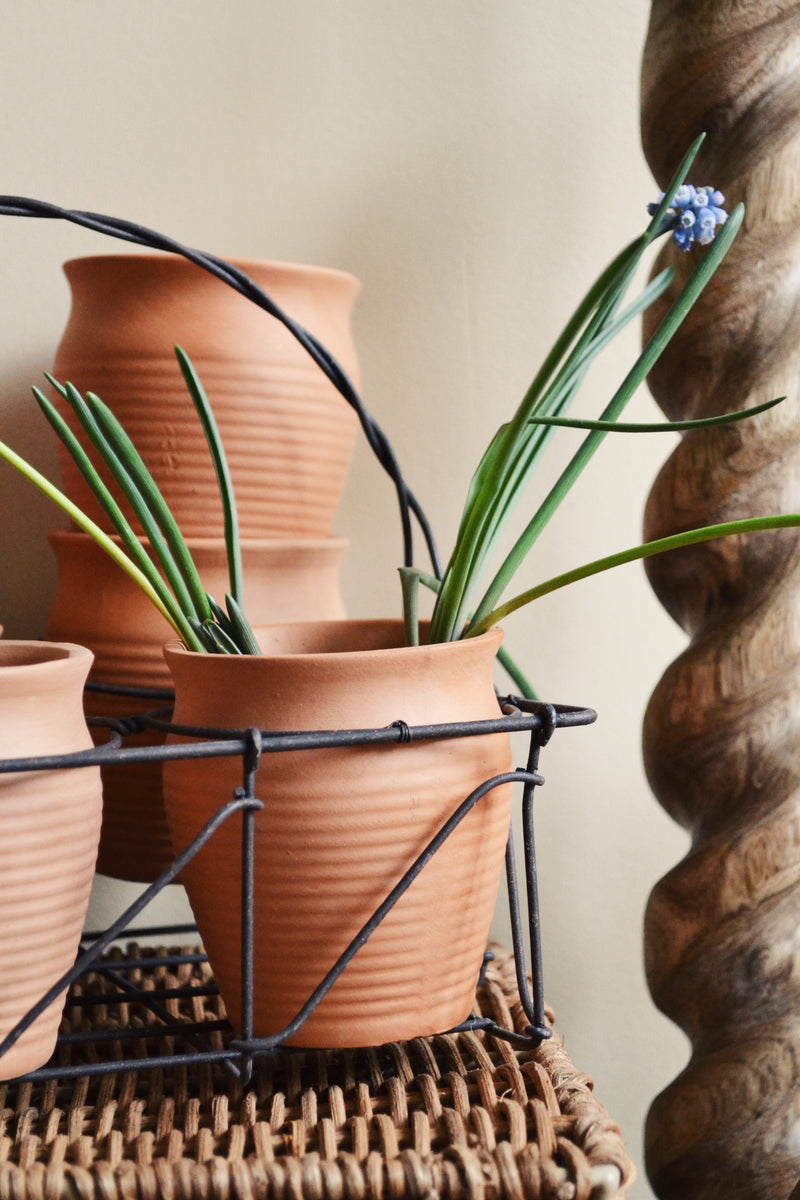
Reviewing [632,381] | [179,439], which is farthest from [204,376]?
[632,381]

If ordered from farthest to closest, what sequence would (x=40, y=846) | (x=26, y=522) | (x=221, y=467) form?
(x=26, y=522)
(x=221, y=467)
(x=40, y=846)

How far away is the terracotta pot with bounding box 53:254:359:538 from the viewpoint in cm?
65

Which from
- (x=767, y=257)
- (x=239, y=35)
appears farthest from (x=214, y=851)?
(x=239, y=35)

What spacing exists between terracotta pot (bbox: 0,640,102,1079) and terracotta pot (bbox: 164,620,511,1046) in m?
0.05

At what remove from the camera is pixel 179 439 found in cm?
65

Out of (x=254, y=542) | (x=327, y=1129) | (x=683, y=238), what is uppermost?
(x=683, y=238)

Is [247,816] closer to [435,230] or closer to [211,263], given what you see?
[211,263]

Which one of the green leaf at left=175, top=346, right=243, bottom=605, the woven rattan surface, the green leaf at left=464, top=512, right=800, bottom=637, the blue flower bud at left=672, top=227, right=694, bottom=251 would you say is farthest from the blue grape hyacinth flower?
the woven rattan surface

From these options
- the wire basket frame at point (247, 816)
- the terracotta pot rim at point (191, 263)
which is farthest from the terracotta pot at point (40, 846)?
the terracotta pot rim at point (191, 263)

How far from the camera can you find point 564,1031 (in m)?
0.87

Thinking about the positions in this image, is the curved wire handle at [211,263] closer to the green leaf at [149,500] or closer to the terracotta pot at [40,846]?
the green leaf at [149,500]

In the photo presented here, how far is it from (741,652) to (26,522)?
504 mm

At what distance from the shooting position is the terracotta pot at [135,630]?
0.64m

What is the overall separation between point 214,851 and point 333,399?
0.30 meters
